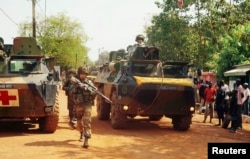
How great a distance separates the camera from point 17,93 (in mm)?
9578

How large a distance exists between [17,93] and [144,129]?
165 inches

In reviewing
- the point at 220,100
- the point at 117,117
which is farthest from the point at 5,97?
the point at 220,100

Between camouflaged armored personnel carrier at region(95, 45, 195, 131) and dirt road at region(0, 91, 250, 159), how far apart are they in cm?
53

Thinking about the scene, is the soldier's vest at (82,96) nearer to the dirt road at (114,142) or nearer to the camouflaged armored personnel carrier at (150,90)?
the dirt road at (114,142)

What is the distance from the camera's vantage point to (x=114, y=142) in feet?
31.0

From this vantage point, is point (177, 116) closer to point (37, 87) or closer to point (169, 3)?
point (37, 87)

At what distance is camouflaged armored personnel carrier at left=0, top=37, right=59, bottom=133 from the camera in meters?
9.59

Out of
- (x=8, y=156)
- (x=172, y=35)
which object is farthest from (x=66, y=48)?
(x=8, y=156)

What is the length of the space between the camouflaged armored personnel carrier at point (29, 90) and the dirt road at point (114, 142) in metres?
0.46

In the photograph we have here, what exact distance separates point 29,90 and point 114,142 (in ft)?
7.53

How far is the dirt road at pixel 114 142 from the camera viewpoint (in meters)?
7.90

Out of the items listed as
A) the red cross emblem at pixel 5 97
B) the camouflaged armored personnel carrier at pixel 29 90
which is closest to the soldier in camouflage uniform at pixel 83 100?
the camouflaged armored personnel carrier at pixel 29 90

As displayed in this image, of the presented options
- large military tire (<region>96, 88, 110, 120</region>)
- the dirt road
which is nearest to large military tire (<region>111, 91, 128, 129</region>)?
the dirt road

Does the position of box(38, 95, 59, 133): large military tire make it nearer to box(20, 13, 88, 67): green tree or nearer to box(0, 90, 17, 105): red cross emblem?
box(0, 90, 17, 105): red cross emblem
